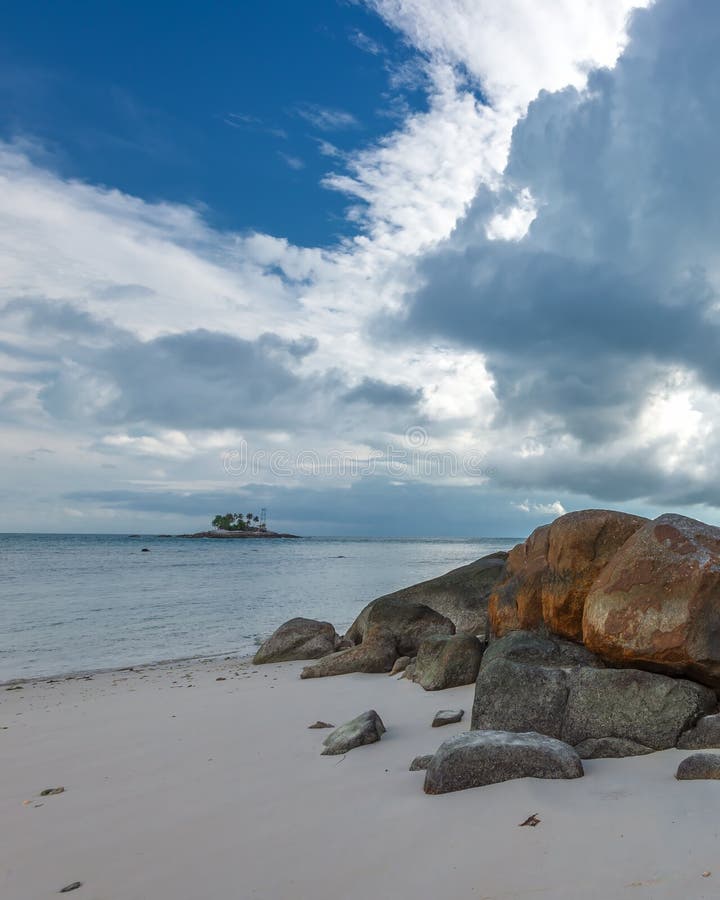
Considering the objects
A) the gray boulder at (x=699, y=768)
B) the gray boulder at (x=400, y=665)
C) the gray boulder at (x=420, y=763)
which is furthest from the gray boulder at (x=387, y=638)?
the gray boulder at (x=699, y=768)

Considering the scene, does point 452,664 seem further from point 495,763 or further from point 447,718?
point 495,763

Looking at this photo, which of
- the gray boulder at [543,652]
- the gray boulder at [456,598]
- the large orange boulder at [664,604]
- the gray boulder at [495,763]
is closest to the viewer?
the gray boulder at [495,763]

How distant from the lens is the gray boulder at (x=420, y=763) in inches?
237

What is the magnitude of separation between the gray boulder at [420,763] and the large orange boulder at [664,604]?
Answer: 2332 millimetres

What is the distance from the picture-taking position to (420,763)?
6.07 metres

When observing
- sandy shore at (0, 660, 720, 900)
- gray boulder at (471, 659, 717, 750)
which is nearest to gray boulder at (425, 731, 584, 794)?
sandy shore at (0, 660, 720, 900)

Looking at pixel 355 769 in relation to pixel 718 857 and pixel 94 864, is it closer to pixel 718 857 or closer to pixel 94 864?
pixel 94 864

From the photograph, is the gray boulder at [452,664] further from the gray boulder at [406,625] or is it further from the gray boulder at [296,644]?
the gray boulder at [296,644]

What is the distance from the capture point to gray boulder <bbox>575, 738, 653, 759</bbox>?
19.4 feet

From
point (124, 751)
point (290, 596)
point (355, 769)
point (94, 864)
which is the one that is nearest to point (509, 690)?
point (355, 769)

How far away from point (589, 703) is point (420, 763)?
5.72 ft

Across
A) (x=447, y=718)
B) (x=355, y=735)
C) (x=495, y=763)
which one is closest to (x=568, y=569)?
(x=447, y=718)

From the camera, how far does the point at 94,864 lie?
15.7 feet

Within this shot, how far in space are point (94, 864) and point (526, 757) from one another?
3.27 m
